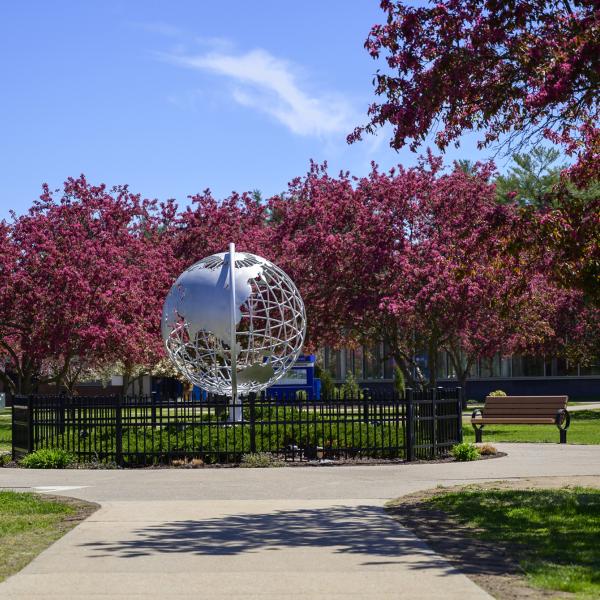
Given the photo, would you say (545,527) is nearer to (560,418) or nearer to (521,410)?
(560,418)

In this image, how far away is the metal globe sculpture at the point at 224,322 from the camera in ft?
68.8

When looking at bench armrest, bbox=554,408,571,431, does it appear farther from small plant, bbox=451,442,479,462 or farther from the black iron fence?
small plant, bbox=451,442,479,462

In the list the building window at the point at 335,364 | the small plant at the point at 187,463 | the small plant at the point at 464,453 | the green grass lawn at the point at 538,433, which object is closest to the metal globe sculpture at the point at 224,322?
the small plant at the point at 187,463

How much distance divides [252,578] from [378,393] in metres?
11.5

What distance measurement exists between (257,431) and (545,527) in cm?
975

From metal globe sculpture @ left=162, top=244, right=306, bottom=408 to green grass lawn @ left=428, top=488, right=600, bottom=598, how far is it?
843 cm

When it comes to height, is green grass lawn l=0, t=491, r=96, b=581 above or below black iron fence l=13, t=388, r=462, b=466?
below

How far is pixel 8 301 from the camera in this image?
1283 inches

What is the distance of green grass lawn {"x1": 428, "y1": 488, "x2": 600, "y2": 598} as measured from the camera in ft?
27.3

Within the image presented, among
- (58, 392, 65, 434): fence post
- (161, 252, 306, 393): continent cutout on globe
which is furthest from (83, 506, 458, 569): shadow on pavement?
(161, 252, 306, 393): continent cutout on globe

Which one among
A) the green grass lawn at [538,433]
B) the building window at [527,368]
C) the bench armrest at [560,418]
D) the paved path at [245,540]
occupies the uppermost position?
the building window at [527,368]

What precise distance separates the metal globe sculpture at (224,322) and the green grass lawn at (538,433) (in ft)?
18.2

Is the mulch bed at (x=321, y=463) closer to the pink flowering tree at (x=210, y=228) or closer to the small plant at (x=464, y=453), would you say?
the small plant at (x=464, y=453)

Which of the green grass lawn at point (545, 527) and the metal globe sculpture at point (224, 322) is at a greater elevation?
the metal globe sculpture at point (224, 322)
